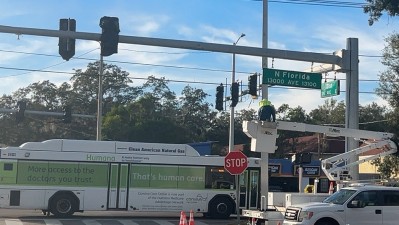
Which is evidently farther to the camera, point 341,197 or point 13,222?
point 13,222

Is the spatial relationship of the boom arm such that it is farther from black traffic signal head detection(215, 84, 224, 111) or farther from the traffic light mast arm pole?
black traffic signal head detection(215, 84, 224, 111)

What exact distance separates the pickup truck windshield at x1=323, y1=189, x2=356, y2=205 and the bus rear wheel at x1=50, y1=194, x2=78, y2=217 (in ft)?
38.3

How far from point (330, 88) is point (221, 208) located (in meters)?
8.38

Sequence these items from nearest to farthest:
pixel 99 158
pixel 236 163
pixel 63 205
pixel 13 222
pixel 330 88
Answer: pixel 236 163, pixel 330 88, pixel 13 222, pixel 63 205, pixel 99 158

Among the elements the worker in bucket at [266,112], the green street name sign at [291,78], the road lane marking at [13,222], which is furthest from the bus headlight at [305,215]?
the road lane marking at [13,222]

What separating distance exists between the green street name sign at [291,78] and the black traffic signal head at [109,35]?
5.80 metres

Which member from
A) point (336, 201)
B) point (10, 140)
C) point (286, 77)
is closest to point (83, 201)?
point (286, 77)

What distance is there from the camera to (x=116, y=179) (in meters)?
26.7

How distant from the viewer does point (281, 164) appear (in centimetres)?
4238

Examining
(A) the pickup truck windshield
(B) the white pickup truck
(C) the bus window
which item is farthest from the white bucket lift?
(C) the bus window

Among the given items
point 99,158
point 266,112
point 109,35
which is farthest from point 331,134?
point 99,158

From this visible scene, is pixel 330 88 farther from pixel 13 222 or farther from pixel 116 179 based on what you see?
pixel 13 222

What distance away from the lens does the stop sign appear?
64.0 feet

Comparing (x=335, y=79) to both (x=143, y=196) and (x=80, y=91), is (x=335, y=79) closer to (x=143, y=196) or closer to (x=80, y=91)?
(x=143, y=196)
